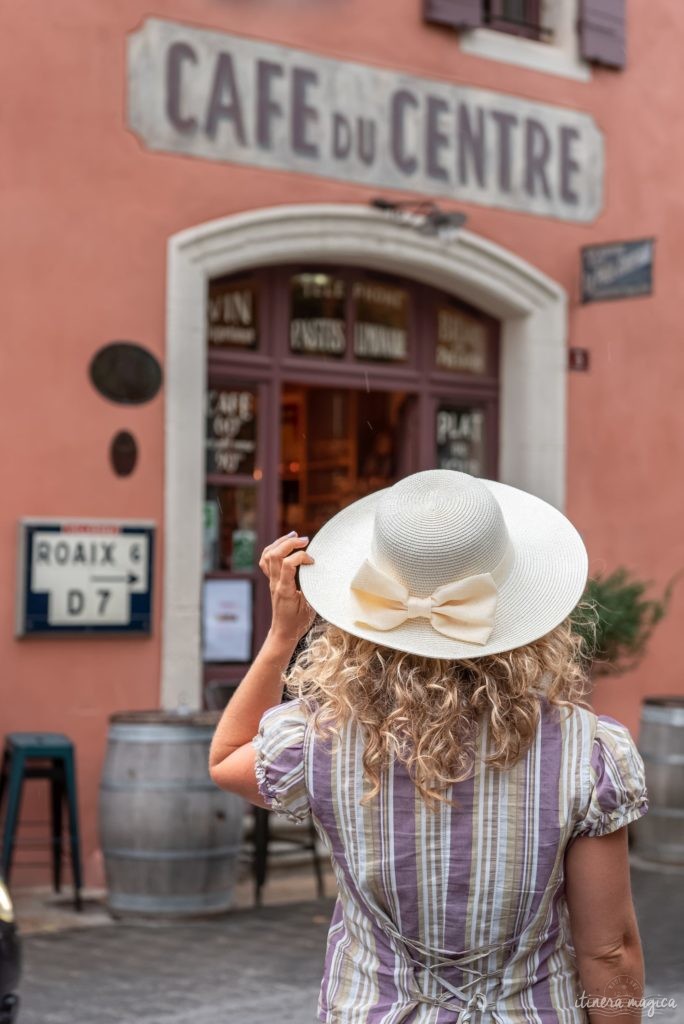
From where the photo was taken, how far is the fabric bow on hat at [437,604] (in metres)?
2.02

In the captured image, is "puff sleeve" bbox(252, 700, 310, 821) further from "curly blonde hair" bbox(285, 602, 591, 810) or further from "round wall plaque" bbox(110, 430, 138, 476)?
"round wall plaque" bbox(110, 430, 138, 476)

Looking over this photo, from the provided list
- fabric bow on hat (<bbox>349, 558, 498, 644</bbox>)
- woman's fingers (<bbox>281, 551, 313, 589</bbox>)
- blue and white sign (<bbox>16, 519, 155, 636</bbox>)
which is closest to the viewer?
fabric bow on hat (<bbox>349, 558, 498, 644</bbox>)

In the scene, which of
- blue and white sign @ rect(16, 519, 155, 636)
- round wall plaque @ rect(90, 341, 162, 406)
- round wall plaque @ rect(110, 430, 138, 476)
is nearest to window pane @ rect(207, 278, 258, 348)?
round wall plaque @ rect(90, 341, 162, 406)

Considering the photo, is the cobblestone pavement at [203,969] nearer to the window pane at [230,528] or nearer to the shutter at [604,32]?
the window pane at [230,528]

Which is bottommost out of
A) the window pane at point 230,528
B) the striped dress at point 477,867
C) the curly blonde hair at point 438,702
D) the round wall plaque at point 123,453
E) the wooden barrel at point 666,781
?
the wooden barrel at point 666,781

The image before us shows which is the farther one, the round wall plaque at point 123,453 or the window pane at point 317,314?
the window pane at point 317,314

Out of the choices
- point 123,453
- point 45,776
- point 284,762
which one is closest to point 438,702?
point 284,762

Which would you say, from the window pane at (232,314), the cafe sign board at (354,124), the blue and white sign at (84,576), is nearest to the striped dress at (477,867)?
the blue and white sign at (84,576)

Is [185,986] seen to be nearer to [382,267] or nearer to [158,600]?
[158,600]

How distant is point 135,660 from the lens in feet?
26.6

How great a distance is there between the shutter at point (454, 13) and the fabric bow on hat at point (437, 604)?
784cm

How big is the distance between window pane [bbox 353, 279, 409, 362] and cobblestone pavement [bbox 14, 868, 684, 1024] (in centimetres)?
358

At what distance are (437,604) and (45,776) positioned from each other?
5.65m

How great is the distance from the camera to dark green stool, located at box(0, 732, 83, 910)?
7227 millimetres
